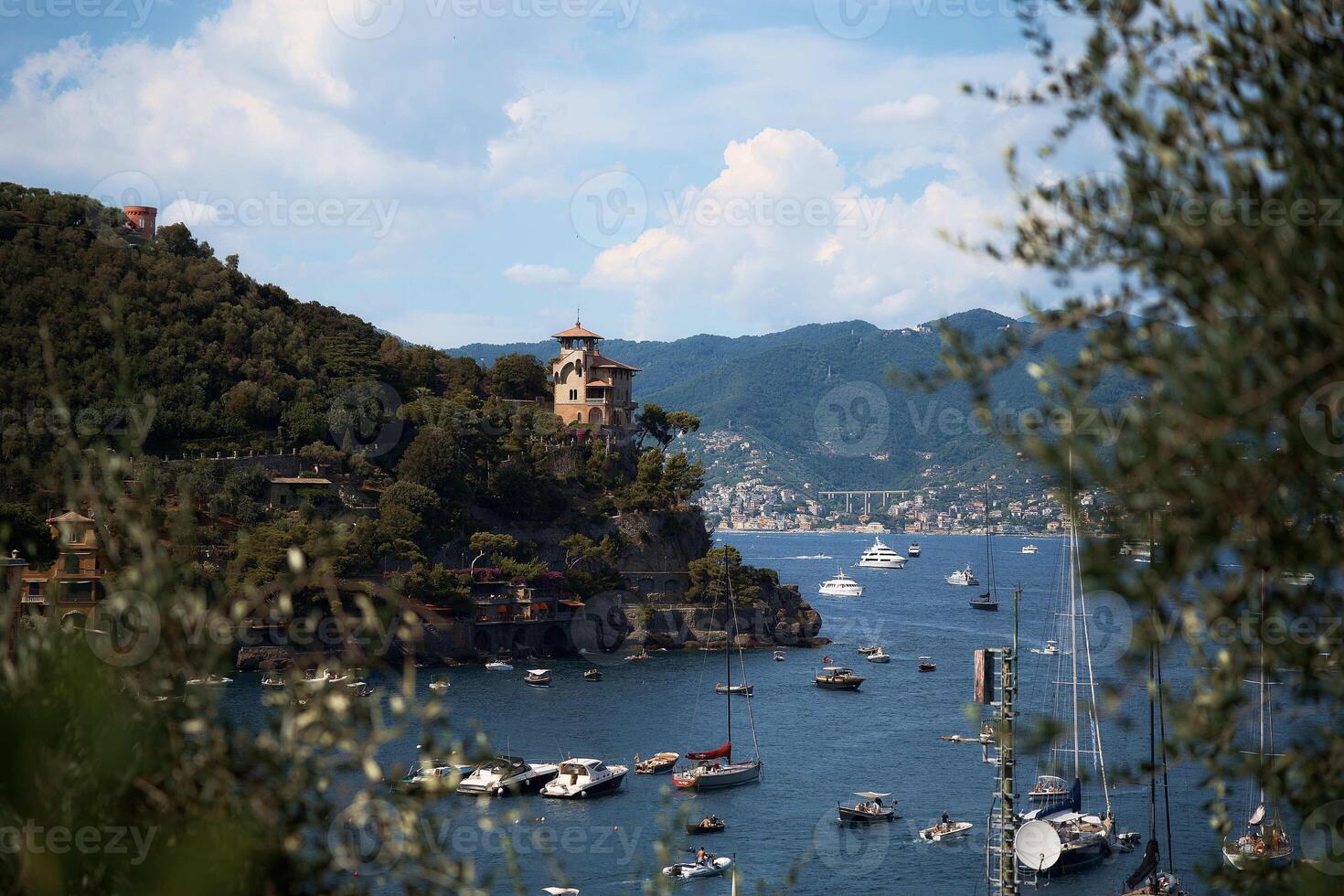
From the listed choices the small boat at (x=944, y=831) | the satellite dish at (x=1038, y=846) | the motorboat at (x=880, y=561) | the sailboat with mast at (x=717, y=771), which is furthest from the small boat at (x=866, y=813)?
the motorboat at (x=880, y=561)

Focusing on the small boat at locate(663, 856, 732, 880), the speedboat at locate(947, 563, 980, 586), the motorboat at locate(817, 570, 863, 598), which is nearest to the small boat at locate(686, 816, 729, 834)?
the small boat at locate(663, 856, 732, 880)

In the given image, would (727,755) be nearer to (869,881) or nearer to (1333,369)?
(869,881)

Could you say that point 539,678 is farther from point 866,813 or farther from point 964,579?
point 964,579

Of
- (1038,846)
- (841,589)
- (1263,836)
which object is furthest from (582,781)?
(841,589)

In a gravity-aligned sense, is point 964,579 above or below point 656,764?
below

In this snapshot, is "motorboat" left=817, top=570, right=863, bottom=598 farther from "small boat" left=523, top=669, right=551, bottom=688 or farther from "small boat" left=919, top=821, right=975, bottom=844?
"small boat" left=919, top=821, right=975, bottom=844

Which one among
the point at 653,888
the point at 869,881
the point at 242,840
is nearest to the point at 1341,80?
the point at 242,840
